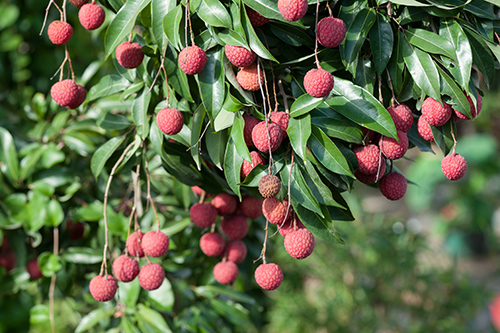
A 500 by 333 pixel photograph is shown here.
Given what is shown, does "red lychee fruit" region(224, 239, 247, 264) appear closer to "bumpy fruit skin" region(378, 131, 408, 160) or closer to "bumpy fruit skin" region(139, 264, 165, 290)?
"bumpy fruit skin" region(139, 264, 165, 290)

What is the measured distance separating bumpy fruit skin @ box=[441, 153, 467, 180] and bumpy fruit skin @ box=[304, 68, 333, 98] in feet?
0.77

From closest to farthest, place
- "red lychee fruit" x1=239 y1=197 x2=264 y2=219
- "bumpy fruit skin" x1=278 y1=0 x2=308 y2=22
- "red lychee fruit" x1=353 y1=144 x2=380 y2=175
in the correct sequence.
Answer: "bumpy fruit skin" x1=278 y1=0 x2=308 y2=22
"red lychee fruit" x1=353 y1=144 x2=380 y2=175
"red lychee fruit" x1=239 y1=197 x2=264 y2=219

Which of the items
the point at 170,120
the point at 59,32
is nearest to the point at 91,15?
the point at 59,32

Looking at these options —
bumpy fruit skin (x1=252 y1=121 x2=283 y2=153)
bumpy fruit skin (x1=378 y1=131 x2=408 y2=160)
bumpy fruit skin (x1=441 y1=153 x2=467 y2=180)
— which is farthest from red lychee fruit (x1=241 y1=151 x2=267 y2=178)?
bumpy fruit skin (x1=441 y1=153 x2=467 y2=180)

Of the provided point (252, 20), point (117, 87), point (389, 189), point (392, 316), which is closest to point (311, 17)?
point (252, 20)

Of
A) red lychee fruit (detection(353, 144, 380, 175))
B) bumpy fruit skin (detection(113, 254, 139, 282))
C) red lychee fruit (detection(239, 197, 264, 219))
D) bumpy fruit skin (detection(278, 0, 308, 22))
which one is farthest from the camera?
red lychee fruit (detection(239, 197, 264, 219))

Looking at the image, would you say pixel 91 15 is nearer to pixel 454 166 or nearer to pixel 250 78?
pixel 250 78

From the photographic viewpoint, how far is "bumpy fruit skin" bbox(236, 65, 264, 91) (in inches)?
26.0

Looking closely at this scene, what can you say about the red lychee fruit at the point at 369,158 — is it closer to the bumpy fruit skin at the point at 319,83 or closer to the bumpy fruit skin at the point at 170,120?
the bumpy fruit skin at the point at 319,83

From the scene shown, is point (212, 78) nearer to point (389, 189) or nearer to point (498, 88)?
point (389, 189)

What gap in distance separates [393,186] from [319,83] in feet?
0.74

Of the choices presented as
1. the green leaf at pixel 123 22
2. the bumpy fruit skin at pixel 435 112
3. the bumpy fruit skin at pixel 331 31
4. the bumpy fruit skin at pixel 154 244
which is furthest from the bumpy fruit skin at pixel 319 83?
the bumpy fruit skin at pixel 154 244

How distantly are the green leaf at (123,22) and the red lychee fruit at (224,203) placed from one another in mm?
331

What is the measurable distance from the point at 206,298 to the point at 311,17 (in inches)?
31.2
